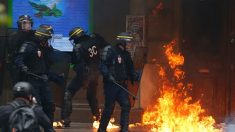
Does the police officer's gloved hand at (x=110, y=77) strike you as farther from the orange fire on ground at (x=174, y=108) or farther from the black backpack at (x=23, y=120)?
the black backpack at (x=23, y=120)

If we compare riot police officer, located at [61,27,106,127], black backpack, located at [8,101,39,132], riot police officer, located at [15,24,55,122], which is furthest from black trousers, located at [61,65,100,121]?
black backpack, located at [8,101,39,132]

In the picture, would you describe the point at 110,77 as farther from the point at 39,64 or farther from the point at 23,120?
the point at 23,120

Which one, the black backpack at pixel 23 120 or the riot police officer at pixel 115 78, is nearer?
the black backpack at pixel 23 120

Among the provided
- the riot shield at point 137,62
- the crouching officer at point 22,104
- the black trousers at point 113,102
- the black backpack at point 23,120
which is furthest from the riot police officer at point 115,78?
the black backpack at point 23,120

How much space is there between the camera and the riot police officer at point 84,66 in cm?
1195

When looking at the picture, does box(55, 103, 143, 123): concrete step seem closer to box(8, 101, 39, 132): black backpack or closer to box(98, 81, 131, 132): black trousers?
box(98, 81, 131, 132): black trousers

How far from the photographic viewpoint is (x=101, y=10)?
13.7 metres

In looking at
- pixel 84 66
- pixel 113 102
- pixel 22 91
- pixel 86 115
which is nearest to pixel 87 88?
pixel 84 66

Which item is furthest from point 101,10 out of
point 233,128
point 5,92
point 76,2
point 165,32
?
point 233,128

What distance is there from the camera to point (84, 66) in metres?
12.0

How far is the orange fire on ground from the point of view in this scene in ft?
40.2

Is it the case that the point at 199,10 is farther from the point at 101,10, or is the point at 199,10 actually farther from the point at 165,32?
the point at 101,10

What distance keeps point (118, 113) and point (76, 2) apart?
2588 mm

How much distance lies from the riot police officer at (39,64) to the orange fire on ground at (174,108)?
2.75m
